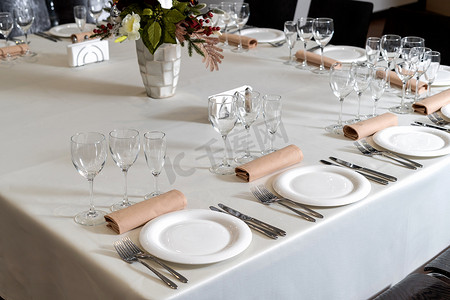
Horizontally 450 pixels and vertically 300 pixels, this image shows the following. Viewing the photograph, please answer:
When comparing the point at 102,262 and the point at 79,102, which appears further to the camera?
the point at 79,102

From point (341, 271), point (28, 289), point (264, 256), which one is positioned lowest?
point (28, 289)

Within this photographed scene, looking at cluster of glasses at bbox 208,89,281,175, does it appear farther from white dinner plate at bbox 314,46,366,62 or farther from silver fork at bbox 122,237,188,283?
white dinner plate at bbox 314,46,366,62

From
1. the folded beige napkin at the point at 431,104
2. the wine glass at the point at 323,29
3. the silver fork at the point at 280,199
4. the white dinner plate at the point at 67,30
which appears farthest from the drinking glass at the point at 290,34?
the silver fork at the point at 280,199

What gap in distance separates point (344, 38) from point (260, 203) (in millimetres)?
2224

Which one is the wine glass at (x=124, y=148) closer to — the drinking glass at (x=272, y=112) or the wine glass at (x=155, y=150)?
the wine glass at (x=155, y=150)

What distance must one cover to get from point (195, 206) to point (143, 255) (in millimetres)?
273

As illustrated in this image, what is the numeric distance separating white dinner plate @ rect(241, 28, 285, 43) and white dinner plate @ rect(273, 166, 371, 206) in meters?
1.55

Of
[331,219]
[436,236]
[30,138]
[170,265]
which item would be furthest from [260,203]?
[30,138]

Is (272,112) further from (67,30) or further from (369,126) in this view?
(67,30)

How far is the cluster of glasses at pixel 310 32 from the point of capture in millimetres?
2600

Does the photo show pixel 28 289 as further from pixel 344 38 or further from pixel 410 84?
pixel 344 38

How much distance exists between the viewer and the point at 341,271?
1.55 m

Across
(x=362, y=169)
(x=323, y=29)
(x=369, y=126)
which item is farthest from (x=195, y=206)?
(x=323, y=29)

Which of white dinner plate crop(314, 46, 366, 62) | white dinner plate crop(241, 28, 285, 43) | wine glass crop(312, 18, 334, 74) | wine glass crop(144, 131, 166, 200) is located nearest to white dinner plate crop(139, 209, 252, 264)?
wine glass crop(144, 131, 166, 200)
